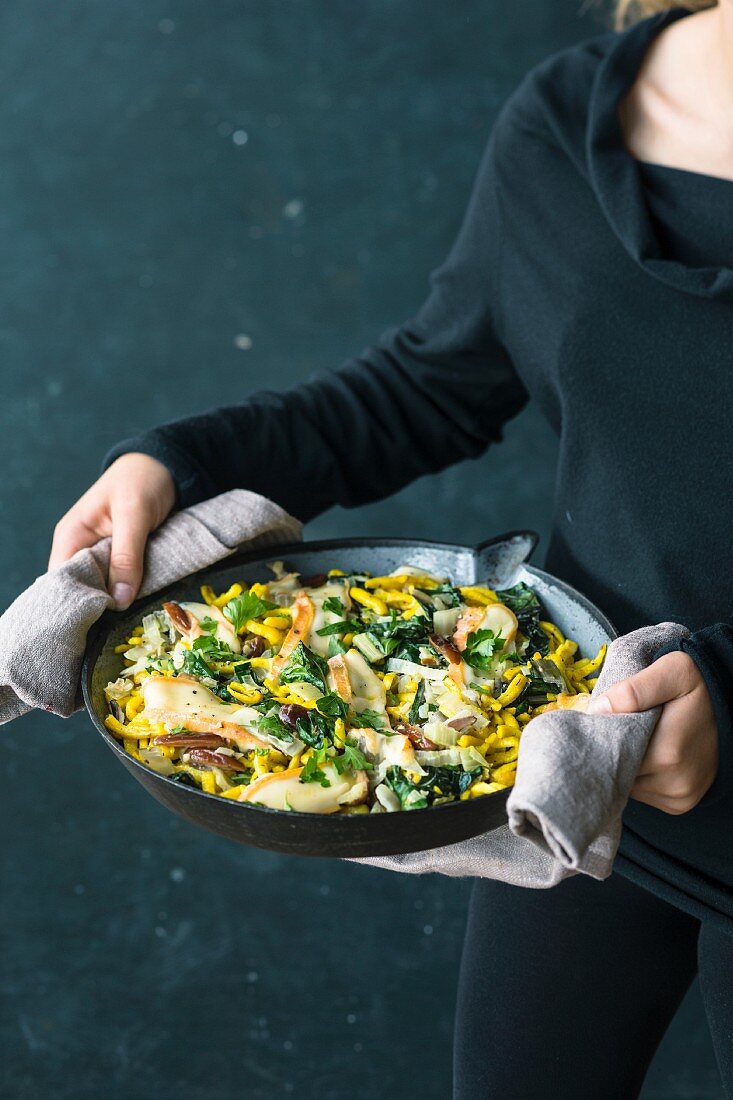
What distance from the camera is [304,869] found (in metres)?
2.06

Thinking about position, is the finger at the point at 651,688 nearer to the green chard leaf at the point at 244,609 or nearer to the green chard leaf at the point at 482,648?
the green chard leaf at the point at 482,648

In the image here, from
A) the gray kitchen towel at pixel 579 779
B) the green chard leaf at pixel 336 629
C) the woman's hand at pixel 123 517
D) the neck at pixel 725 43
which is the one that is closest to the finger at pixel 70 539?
the woman's hand at pixel 123 517

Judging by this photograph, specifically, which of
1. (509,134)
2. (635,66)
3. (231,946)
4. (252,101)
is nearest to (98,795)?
(231,946)

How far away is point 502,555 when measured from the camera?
1141mm

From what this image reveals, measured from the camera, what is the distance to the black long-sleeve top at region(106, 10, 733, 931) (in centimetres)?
105

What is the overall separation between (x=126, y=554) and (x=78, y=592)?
3.1 inches

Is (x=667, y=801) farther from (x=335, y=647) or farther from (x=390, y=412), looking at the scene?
(x=390, y=412)

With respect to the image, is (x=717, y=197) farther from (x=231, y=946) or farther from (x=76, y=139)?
(x=231, y=946)

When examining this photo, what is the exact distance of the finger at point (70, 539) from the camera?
108 cm

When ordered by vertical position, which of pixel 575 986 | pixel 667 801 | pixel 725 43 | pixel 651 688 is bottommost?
pixel 575 986

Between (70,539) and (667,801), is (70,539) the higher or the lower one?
the higher one

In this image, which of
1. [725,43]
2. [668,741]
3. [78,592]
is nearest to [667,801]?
[668,741]

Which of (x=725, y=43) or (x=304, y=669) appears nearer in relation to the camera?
(x=304, y=669)

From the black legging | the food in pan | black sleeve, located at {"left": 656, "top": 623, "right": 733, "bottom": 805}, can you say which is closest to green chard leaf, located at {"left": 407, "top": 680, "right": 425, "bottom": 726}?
the food in pan
